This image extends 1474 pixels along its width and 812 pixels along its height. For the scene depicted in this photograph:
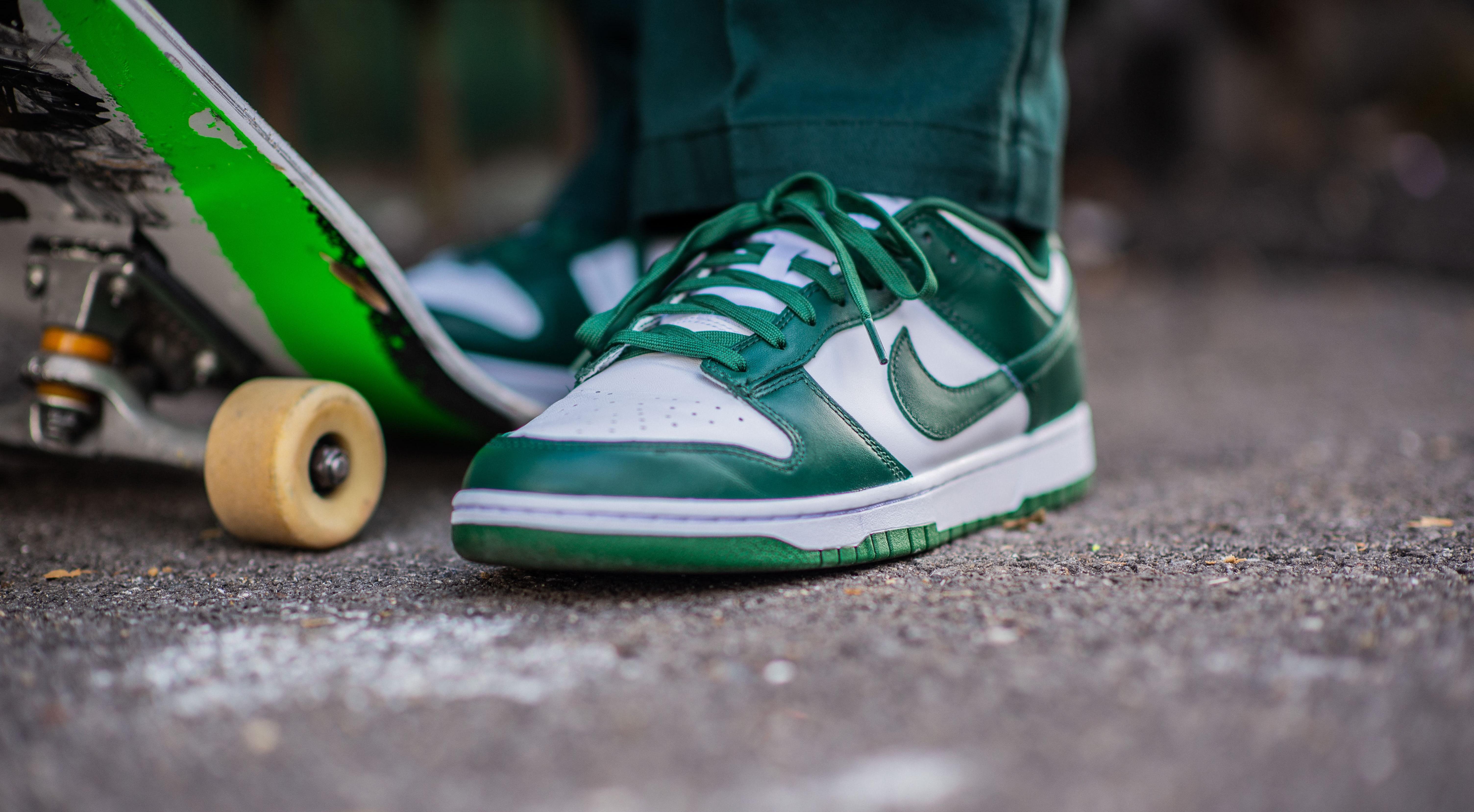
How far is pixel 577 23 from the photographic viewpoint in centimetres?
303

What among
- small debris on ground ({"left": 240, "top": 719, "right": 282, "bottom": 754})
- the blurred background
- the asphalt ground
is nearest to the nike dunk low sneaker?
the asphalt ground

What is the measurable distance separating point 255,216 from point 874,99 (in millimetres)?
619

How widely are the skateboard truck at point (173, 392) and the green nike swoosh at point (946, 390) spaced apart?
1.73 ft

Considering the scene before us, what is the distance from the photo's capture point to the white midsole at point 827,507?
71 cm

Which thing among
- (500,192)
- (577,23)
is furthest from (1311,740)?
(500,192)

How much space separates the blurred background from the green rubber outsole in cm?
258

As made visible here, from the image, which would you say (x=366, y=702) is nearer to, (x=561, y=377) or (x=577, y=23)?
(x=561, y=377)

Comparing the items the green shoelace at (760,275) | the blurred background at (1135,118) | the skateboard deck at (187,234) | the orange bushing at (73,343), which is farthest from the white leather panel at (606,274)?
the blurred background at (1135,118)

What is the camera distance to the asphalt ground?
487 mm

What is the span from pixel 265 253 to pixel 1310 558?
1.02 m

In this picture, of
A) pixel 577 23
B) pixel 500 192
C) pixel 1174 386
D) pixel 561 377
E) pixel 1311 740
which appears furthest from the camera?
pixel 500 192

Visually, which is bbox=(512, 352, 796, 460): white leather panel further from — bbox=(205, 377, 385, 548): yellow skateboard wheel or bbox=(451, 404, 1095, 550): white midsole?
bbox=(205, 377, 385, 548): yellow skateboard wheel
